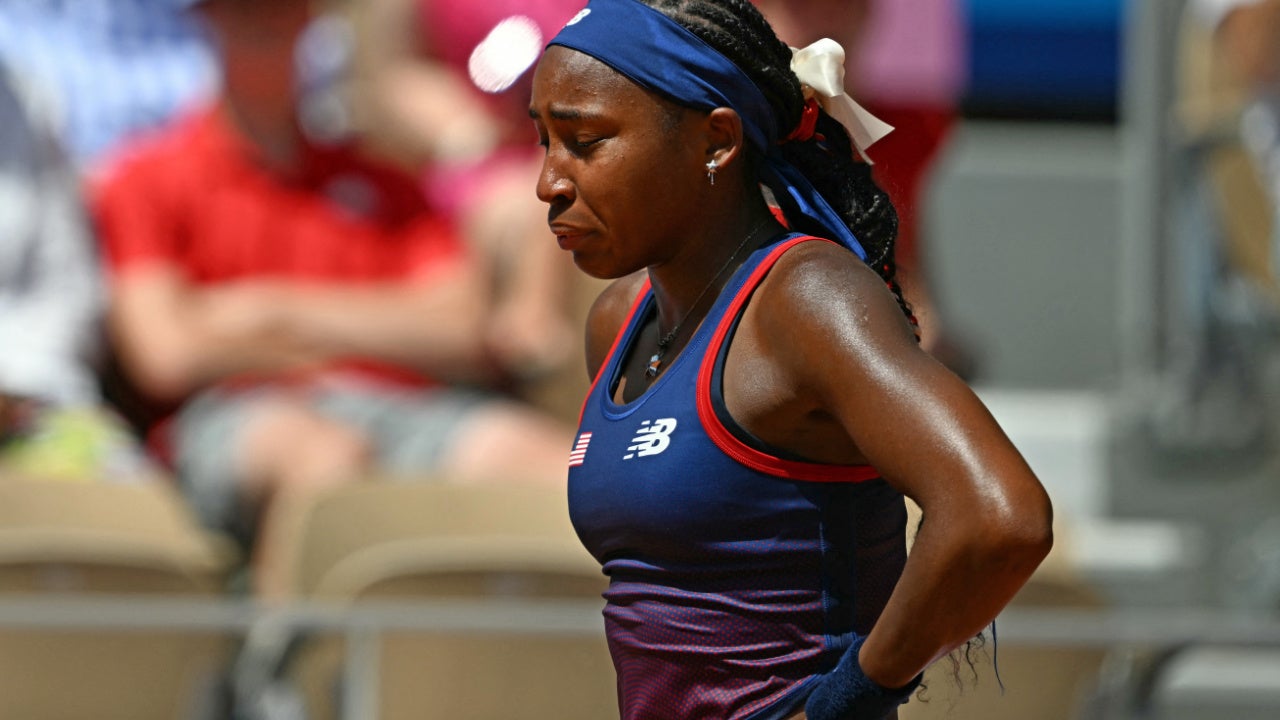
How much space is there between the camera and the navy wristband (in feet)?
5.21

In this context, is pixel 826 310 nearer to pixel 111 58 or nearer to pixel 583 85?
pixel 583 85

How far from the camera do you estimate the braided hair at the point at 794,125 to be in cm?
175

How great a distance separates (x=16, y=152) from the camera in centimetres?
477

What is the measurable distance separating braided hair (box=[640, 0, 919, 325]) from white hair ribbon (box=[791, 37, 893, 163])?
0.01 meters

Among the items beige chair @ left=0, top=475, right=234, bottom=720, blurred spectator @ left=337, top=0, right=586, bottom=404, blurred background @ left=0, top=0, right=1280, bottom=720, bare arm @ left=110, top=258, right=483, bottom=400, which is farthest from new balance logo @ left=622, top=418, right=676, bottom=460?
bare arm @ left=110, top=258, right=483, bottom=400

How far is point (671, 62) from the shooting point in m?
1.72

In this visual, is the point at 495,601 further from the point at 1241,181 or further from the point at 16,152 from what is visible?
the point at 1241,181

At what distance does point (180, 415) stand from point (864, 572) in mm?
3255

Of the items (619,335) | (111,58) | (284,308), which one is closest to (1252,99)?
(284,308)

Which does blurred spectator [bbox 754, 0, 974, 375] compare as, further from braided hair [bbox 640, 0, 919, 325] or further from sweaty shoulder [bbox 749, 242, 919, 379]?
sweaty shoulder [bbox 749, 242, 919, 379]

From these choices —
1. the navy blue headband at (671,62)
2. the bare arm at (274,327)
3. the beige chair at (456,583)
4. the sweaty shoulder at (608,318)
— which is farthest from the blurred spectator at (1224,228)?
the navy blue headband at (671,62)

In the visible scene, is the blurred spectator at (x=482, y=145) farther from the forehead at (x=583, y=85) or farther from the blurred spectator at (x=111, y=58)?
the forehead at (x=583, y=85)

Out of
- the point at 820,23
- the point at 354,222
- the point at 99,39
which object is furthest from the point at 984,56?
the point at 99,39

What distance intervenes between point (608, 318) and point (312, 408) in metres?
2.56
